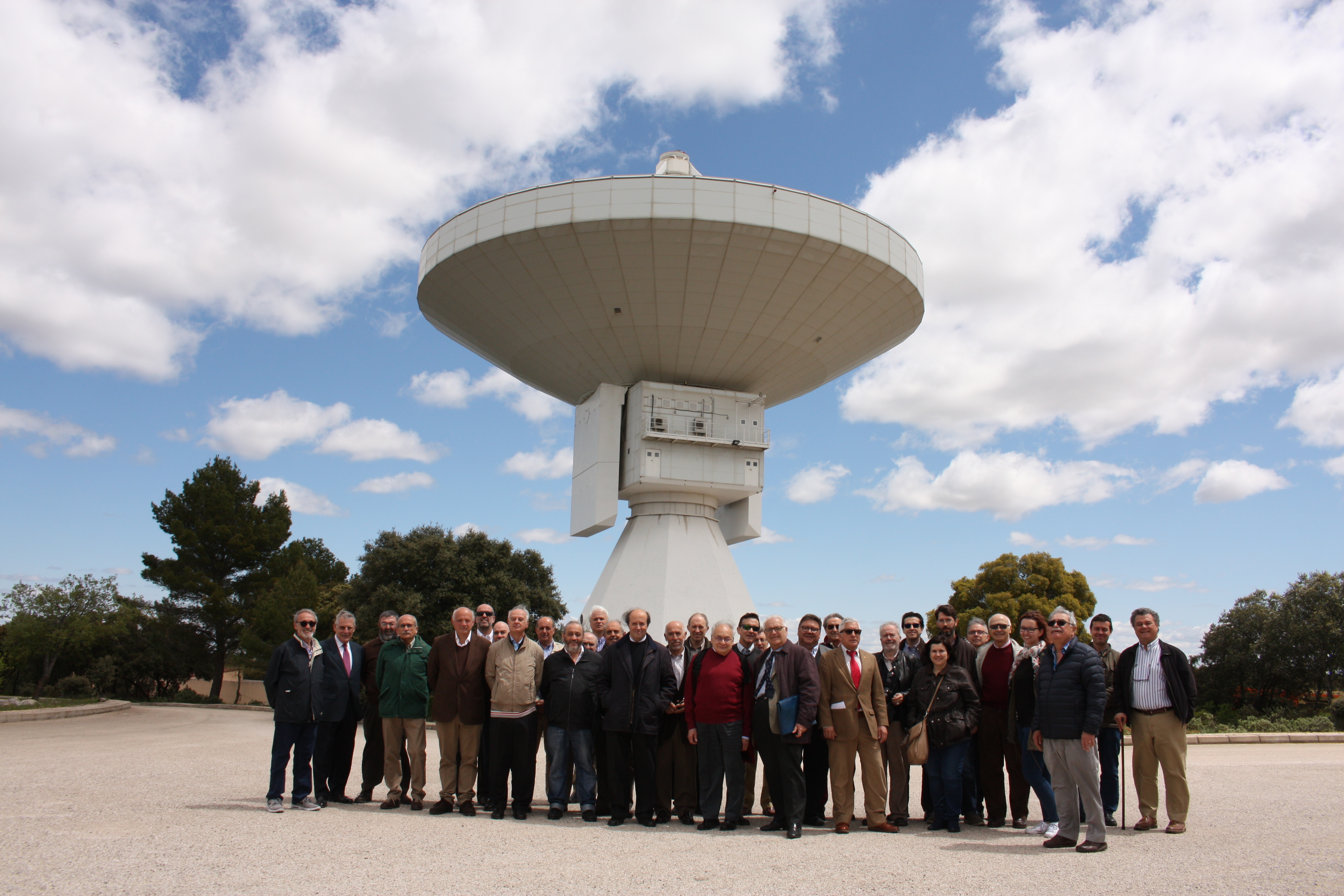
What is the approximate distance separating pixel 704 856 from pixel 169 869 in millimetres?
2839

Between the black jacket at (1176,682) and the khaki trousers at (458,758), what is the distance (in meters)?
4.88

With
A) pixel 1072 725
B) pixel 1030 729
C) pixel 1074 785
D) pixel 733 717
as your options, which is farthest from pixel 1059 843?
pixel 733 717

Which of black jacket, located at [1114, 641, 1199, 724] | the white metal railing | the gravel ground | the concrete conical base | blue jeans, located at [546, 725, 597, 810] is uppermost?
the white metal railing

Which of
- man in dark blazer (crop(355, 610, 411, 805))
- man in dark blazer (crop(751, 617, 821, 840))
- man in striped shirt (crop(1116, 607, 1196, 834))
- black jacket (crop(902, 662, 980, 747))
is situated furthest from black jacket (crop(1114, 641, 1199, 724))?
man in dark blazer (crop(355, 610, 411, 805))

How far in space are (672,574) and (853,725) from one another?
491 inches

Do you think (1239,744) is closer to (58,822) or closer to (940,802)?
(940,802)

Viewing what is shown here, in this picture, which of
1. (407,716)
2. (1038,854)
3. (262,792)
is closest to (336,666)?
(407,716)

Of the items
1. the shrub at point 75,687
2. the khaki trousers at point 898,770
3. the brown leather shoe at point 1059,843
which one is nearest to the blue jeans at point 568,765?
the khaki trousers at point 898,770

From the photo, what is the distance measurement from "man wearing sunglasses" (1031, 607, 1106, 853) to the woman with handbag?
317 mm

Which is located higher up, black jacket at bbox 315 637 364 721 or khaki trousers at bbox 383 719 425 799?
black jacket at bbox 315 637 364 721

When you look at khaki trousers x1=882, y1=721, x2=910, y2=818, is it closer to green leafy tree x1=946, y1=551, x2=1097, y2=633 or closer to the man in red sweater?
the man in red sweater

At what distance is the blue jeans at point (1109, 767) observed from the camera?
695cm

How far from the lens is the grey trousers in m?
5.72

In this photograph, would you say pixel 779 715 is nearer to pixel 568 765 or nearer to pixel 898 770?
pixel 898 770
